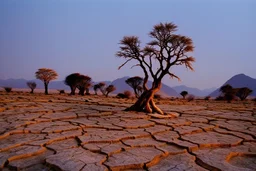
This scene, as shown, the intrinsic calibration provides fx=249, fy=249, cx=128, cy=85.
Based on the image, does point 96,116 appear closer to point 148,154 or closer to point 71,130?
point 71,130

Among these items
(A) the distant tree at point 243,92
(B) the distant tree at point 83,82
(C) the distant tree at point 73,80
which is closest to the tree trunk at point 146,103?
(B) the distant tree at point 83,82

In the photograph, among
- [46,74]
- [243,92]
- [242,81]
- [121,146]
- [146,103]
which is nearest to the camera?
A: [121,146]

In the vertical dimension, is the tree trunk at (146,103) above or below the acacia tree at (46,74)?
below

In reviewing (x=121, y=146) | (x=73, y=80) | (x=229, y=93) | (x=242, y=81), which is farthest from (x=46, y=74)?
(x=242, y=81)

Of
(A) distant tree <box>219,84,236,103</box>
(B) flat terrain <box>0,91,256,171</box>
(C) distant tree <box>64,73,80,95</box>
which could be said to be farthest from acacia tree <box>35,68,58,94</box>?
(B) flat terrain <box>0,91,256,171</box>

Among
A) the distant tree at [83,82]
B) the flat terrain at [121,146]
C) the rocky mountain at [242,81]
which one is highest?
the rocky mountain at [242,81]

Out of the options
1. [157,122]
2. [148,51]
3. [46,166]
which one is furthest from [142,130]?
[148,51]

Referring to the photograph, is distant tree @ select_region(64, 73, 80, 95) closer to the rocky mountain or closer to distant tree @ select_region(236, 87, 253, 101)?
distant tree @ select_region(236, 87, 253, 101)

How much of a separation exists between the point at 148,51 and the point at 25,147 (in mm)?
5892

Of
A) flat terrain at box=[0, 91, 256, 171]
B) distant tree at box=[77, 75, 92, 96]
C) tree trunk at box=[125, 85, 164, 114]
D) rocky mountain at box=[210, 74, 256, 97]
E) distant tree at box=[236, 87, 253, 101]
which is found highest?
rocky mountain at box=[210, 74, 256, 97]

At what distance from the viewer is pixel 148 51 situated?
29.1 feet

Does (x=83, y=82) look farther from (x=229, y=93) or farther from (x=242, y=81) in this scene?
(x=242, y=81)

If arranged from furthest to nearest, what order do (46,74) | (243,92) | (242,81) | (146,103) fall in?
(242,81) < (243,92) < (46,74) < (146,103)

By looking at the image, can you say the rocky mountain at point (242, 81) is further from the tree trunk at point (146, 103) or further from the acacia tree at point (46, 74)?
the tree trunk at point (146, 103)
